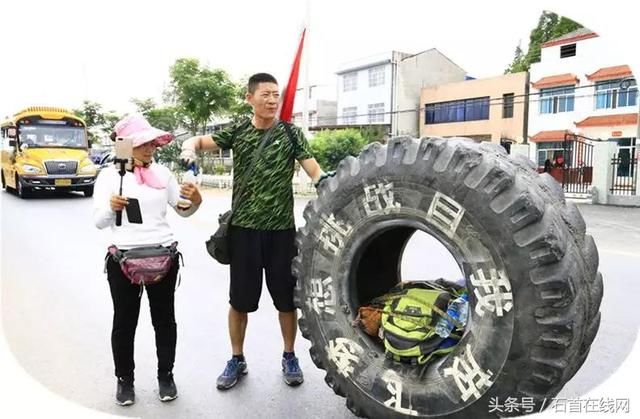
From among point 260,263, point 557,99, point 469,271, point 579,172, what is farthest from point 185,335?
point 557,99

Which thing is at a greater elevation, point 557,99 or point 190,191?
point 557,99

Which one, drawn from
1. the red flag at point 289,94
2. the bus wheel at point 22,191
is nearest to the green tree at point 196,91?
the bus wheel at point 22,191

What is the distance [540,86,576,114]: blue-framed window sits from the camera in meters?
24.6

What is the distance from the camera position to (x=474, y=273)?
216cm

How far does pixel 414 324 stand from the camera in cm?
256

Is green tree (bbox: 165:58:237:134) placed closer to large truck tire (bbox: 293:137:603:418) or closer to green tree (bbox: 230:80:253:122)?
green tree (bbox: 230:80:253:122)

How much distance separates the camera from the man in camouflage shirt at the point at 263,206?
3119mm

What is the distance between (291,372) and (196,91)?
18.3m

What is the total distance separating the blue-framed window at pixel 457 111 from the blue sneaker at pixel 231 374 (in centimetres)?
2761

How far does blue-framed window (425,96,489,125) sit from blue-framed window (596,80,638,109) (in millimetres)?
6072

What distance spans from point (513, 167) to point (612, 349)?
2.30m

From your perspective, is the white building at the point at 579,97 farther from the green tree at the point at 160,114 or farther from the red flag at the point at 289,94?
the red flag at the point at 289,94

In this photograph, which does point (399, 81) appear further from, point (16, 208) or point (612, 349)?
point (612, 349)

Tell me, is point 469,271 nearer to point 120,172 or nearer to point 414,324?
point 414,324
